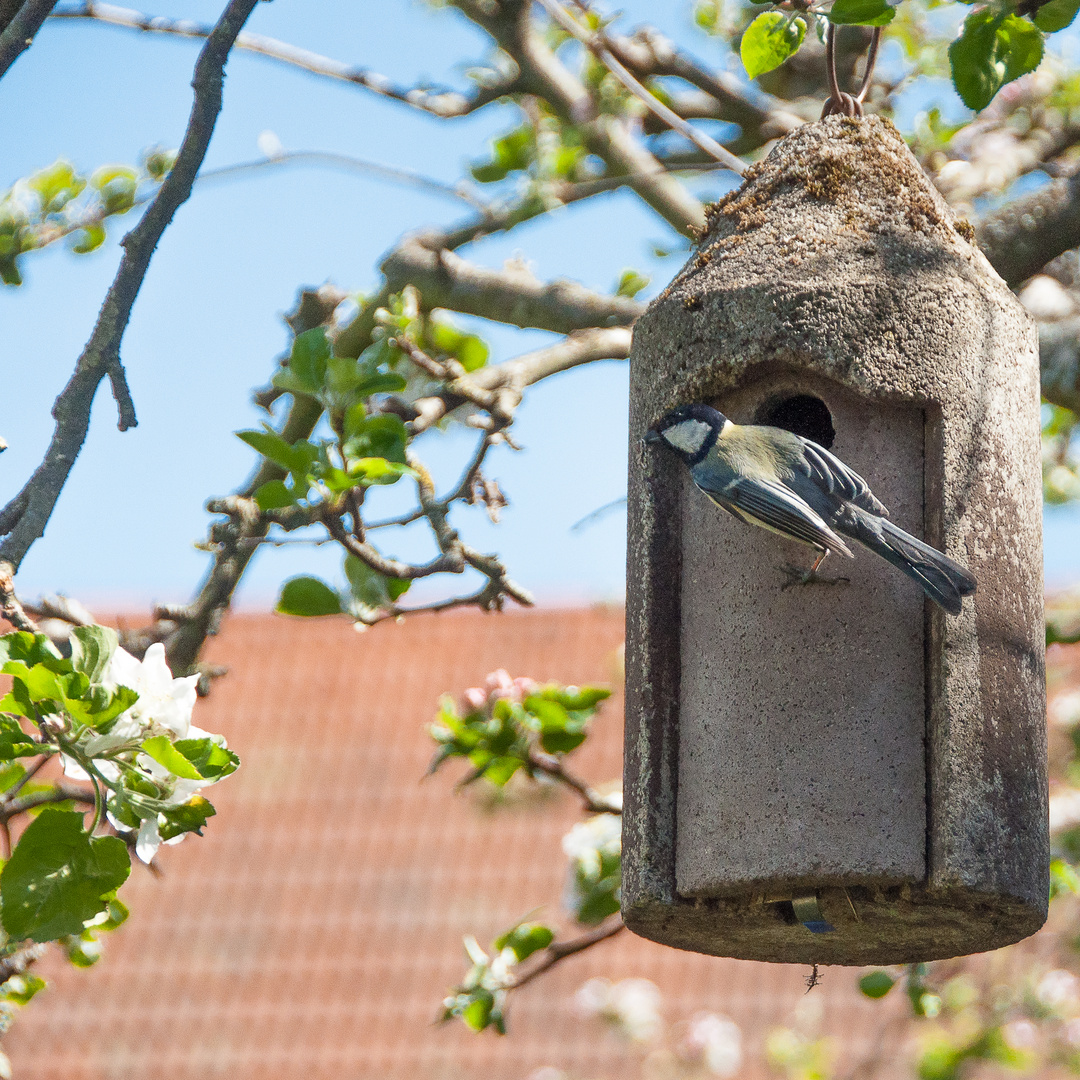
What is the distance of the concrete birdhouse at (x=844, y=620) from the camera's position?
7.31ft

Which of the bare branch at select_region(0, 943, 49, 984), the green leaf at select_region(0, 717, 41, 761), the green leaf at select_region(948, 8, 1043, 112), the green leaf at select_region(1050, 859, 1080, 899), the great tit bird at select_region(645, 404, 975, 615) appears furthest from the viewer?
the green leaf at select_region(1050, 859, 1080, 899)

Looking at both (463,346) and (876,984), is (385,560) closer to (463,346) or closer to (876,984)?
(463,346)

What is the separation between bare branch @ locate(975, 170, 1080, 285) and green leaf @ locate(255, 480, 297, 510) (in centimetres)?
187

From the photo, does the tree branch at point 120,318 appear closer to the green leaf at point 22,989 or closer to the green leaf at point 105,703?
the green leaf at point 105,703

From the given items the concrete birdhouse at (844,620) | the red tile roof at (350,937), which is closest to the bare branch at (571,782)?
the concrete birdhouse at (844,620)

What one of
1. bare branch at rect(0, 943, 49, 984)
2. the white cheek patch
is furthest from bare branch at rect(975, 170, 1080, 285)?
bare branch at rect(0, 943, 49, 984)

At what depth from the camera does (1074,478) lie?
5672 millimetres

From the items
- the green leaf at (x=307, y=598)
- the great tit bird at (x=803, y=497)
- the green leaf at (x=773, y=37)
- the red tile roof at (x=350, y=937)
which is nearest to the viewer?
the great tit bird at (x=803, y=497)

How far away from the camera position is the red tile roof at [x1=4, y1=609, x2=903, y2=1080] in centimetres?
630

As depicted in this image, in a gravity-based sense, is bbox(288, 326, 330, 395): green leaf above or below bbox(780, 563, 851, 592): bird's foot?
below

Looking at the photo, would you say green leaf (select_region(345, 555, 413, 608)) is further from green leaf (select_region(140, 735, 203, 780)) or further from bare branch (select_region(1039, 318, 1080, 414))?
bare branch (select_region(1039, 318, 1080, 414))

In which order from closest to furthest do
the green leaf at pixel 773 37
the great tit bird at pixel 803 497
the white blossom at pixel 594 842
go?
the great tit bird at pixel 803 497
the green leaf at pixel 773 37
the white blossom at pixel 594 842

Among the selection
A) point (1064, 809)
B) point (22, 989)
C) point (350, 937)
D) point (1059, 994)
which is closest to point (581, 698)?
point (22, 989)

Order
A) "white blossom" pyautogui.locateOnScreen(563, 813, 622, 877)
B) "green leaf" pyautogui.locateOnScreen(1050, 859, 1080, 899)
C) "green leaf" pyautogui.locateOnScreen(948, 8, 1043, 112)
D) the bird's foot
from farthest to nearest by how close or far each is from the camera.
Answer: "white blossom" pyautogui.locateOnScreen(563, 813, 622, 877) → "green leaf" pyautogui.locateOnScreen(1050, 859, 1080, 899) → "green leaf" pyautogui.locateOnScreen(948, 8, 1043, 112) → the bird's foot
